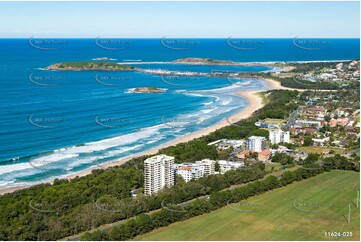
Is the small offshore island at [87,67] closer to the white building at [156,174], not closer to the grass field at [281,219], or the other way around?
the white building at [156,174]

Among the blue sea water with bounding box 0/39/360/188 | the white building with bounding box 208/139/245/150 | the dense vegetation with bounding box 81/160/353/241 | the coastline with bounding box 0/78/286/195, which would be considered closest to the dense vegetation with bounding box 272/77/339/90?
the coastline with bounding box 0/78/286/195

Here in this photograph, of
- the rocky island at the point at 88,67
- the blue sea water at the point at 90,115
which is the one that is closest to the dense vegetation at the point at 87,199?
the blue sea water at the point at 90,115

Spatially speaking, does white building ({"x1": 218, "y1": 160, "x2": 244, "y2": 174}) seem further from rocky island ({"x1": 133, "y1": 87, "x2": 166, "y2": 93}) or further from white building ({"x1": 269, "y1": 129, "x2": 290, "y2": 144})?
rocky island ({"x1": 133, "y1": 87, "x2": 166, "y2": 93})

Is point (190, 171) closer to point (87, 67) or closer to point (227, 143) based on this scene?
point (227, 143)

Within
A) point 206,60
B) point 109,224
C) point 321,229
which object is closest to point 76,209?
point 109,224

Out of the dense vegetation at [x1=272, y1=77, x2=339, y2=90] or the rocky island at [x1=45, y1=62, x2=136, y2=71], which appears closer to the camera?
the dense vegetation at [x1=272, y1=77, x2=339, y2=90]

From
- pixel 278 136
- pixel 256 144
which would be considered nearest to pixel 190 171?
pixel 256 144

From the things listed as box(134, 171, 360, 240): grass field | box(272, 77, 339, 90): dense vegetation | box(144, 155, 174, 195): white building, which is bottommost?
box(272, 77, 339, 90): dense vegetation
